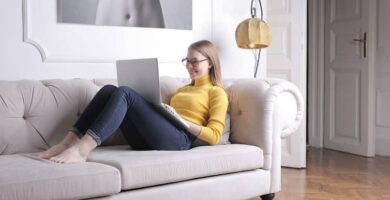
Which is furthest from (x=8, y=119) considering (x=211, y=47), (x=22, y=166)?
(x=211, y=47)

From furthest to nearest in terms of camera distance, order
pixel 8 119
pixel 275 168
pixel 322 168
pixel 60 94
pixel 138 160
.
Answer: pixel 322 168
pixel 275 168
pixel 60 94
pixel 8 119
pixel 138 160

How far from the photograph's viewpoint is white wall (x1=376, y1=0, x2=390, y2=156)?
176 inches

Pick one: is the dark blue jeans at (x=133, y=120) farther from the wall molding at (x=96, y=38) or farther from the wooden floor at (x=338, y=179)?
the wooden floor at (x=338, y=179)

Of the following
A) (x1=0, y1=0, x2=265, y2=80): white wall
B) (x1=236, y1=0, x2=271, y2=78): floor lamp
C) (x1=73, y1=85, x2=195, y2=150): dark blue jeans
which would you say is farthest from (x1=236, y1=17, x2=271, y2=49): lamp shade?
(x1=73, y1=85, x2=195, y2=150): dark blue jeans

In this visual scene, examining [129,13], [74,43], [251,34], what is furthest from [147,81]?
[251,34]

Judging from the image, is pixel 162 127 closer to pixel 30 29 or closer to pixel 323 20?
pixel 30 29

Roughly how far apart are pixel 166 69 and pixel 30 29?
947 millimetres

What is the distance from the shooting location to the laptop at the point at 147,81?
2.35m

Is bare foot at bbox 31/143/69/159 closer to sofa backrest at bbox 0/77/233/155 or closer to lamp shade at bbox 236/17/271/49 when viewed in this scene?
sofa backrest at bbox 0/77/233/155

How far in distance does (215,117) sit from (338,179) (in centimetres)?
143

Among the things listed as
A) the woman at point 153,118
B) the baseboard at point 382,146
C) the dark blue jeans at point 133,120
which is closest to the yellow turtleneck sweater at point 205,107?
the woman at point 153,118

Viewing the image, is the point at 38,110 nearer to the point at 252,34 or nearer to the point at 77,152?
the point at 77,152

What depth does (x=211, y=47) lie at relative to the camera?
2.78 meters

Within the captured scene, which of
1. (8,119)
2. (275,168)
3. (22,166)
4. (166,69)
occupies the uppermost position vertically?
(166,69)
